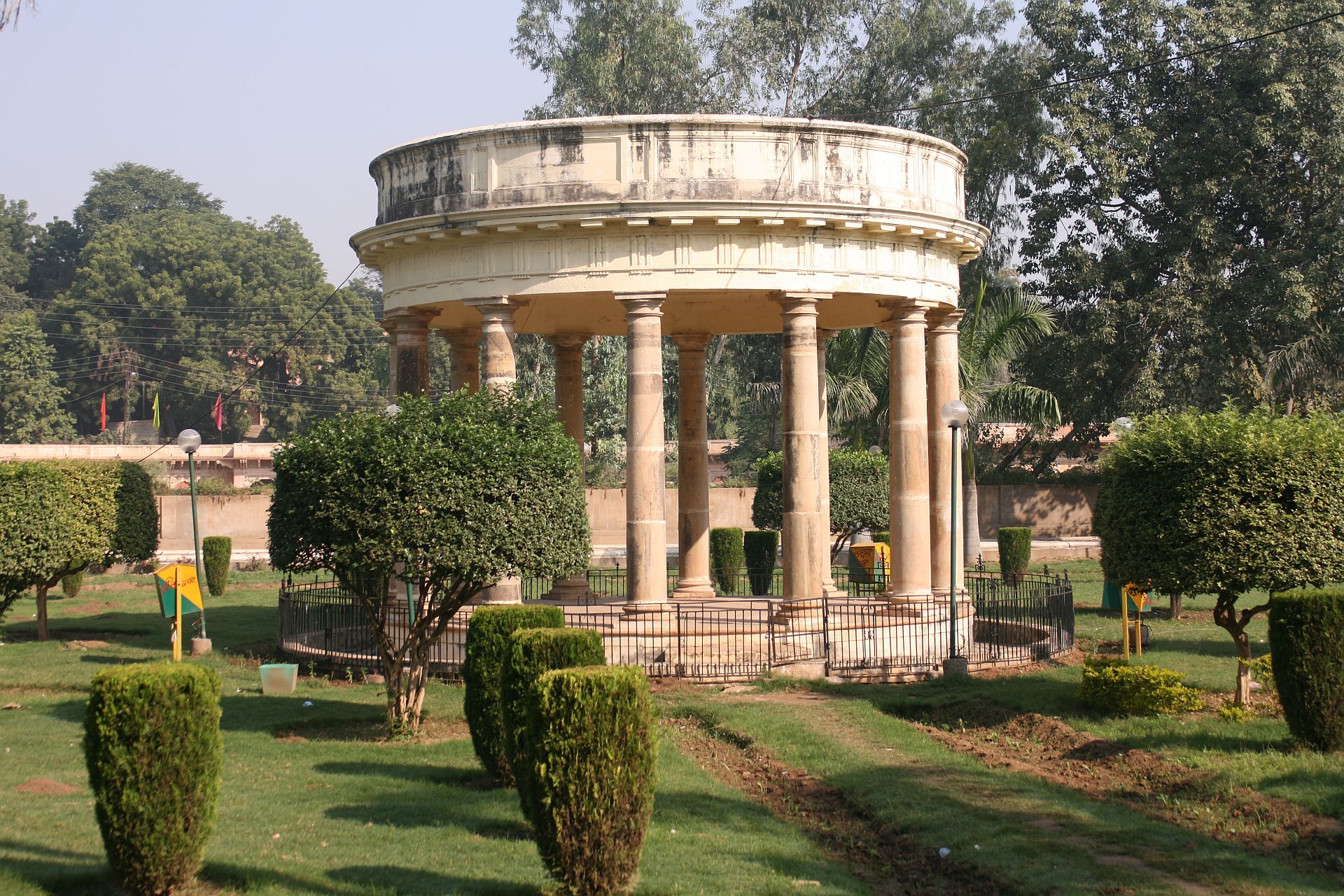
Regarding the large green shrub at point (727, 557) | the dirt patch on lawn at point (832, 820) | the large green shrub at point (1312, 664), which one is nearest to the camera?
the dirt patch on lawn at point (832, 820)

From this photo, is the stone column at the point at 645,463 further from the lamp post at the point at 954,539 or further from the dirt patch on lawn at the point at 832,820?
the lamp post at the point at 954,539

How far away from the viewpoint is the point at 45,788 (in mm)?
15398

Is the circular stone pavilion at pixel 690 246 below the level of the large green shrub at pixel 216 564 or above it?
above

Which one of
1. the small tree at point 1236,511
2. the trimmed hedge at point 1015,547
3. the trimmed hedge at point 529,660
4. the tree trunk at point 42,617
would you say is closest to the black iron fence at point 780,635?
the small tree at point 1236,511

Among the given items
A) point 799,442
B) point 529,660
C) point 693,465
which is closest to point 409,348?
point 693,465

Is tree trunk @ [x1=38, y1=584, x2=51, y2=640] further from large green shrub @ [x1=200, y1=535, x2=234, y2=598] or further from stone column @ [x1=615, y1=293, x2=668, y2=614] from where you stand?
stone column @ [x1=615, y1=293, x2=668, y2=614]

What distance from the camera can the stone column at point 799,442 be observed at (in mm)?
23297

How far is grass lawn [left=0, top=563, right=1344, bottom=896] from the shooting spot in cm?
1220

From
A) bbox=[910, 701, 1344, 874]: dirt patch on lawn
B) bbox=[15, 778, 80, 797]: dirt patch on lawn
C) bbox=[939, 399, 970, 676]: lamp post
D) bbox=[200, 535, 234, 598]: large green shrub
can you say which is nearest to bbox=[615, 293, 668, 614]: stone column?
bbox=[939, 399, 970, 676]: lamp post

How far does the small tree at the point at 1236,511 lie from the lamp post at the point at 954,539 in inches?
148

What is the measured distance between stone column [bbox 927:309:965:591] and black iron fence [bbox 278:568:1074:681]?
3.12ft

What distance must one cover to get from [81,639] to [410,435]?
15085 millimetres

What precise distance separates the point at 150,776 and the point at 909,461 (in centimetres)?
1616

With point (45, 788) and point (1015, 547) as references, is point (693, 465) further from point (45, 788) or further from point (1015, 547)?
point (45, 788)
